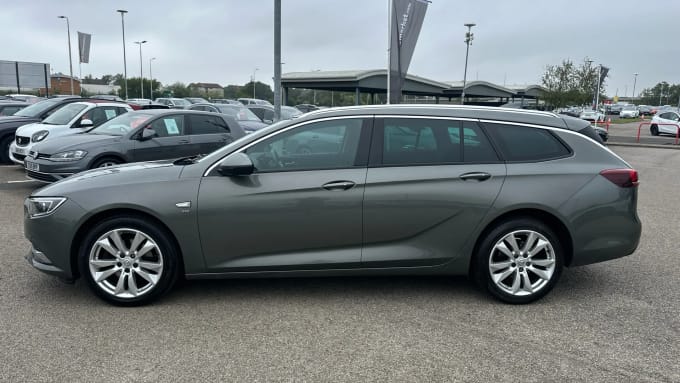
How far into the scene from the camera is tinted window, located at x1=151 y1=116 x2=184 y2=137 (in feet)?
29.9

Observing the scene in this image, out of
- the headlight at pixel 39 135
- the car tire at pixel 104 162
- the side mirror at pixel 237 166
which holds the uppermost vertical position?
the side mirror at pixel 237 166

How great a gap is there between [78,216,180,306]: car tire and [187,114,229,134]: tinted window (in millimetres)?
5718

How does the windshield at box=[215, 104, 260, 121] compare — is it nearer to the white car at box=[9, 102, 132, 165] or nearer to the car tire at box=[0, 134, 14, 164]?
the white car at box=[9, 102, 132, 165]

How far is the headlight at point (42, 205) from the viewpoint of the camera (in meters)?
4.05

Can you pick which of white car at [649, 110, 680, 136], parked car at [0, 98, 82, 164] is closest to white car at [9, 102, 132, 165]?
parked car at [0, 98, 82, 164]

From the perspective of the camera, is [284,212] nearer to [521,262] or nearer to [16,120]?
[521,262]

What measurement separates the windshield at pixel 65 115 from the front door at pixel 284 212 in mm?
8861

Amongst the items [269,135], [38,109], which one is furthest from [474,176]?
[38,109]

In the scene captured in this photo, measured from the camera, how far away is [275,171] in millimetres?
4145

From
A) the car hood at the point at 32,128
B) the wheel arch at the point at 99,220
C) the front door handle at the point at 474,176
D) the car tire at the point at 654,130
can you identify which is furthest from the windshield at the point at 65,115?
the car tire at the point at 654,130

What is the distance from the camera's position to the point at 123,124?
30.1ft

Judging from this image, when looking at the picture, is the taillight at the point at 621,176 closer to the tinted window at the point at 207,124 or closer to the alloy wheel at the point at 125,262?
the alloy wheel at the point at 125,262

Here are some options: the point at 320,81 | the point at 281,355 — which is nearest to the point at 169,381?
the point at 281,355

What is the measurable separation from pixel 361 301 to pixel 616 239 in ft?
7.24
